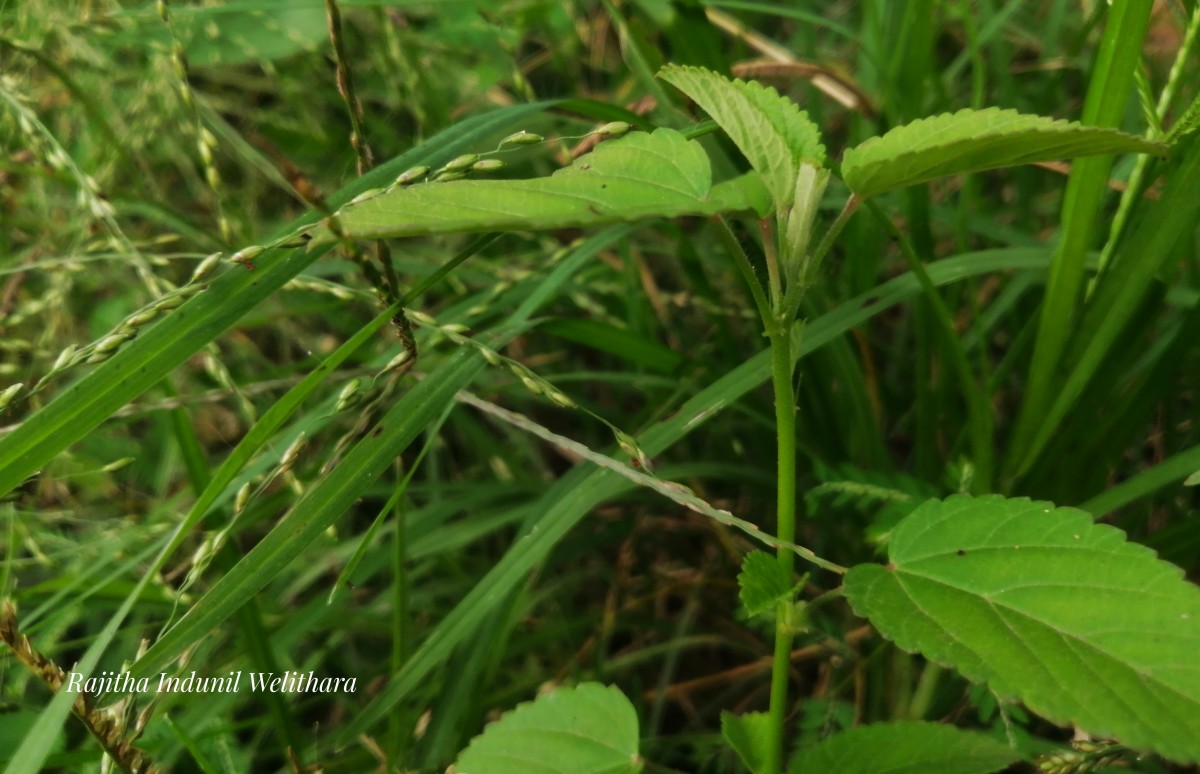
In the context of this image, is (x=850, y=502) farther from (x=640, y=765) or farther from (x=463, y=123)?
(x=463, y=123)

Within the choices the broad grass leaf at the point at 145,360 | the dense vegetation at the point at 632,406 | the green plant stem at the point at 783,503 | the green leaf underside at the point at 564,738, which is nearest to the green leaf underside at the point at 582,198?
the dense vegetation at the point at 632,406

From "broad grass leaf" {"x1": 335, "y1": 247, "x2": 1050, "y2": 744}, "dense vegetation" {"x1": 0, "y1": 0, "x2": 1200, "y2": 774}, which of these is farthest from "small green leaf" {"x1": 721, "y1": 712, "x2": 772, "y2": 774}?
"broad grass leaf" {"x1": 335, "y1": 247, "x2": 1050, "y2": 744}

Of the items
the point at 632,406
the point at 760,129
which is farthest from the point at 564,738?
the point at 632,406

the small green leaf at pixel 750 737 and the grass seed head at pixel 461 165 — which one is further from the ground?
the grass seed head at pixel 461 165

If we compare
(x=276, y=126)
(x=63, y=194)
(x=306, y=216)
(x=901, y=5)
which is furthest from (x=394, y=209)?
(x=63, y=194)

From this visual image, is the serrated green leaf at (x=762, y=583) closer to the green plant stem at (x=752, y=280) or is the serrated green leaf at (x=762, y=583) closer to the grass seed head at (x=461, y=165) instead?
the green plant stem at (x=752, y=280)

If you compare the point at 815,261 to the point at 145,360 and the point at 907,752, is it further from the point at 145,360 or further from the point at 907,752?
the point at 145,360
